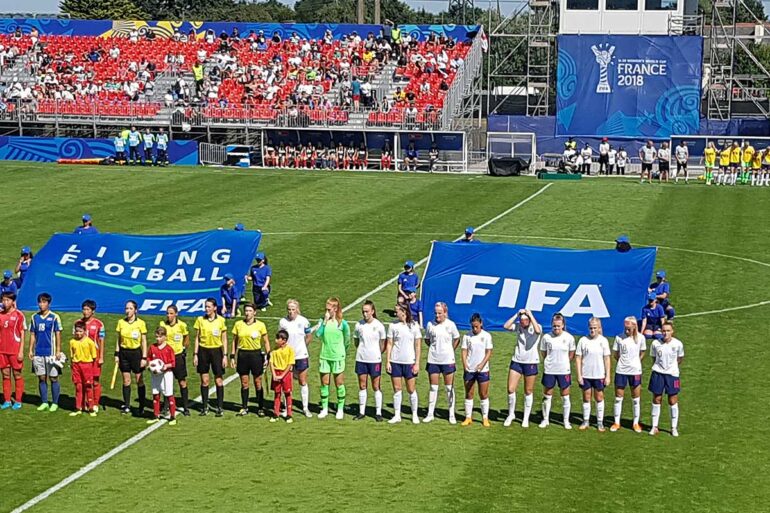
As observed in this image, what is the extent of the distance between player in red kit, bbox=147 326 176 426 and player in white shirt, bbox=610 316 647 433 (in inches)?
246

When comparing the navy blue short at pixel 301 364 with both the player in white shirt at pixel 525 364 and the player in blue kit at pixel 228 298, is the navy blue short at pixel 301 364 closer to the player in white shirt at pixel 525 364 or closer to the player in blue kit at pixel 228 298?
the player in white shirt at pixel 525 364

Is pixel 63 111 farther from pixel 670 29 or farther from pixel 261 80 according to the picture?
pixel 670 29

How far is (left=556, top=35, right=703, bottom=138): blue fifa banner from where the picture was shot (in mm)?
56062

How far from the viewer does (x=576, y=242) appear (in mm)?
33469

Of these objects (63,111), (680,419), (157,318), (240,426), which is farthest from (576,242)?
(63,111)

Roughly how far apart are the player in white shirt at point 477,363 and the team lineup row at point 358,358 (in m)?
0.01

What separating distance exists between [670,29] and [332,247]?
30928 millimetres

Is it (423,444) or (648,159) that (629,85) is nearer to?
(648,159)

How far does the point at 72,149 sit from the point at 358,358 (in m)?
38.8

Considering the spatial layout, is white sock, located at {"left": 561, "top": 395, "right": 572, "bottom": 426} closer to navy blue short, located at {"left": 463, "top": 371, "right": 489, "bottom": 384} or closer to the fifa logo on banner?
navy blue short, located at {"left": 463, "top": 371, "right": 489, "bottom": 384}

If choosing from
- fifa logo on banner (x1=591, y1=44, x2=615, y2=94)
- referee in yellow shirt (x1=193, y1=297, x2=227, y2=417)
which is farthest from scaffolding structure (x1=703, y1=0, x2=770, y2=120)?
referee in yellow shirt (x1=193, y1=297, x2=227, y2=417)

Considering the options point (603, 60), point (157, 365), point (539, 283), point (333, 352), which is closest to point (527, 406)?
point (333, 352)

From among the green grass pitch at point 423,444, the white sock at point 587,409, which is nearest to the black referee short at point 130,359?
the green grass pitch at point 423,444

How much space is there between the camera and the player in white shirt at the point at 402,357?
683 inches
